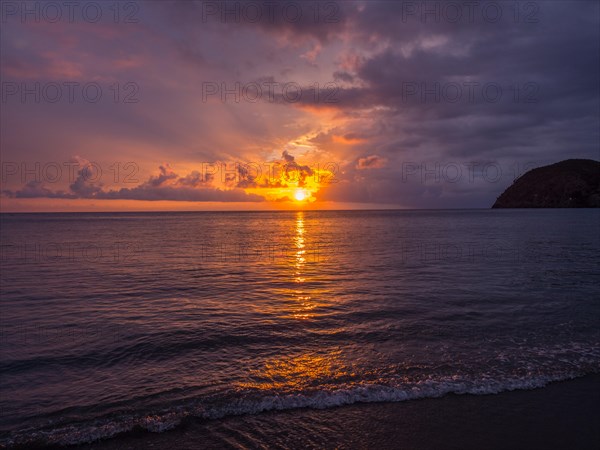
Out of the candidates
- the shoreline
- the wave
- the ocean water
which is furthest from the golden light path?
the shoreline

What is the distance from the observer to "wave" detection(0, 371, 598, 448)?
8969mm

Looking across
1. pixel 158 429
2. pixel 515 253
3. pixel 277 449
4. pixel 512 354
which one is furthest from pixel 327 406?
pixel 515 253

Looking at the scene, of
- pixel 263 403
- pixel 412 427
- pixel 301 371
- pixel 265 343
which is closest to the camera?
pixel 412 427

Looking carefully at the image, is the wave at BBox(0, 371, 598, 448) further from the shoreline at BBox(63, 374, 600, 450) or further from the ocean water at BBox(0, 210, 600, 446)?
the shoreline at BBox(63, 374, 600, 450)

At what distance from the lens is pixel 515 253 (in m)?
47.0

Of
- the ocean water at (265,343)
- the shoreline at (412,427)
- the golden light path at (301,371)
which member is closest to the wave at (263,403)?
the ocean water at (265,343)

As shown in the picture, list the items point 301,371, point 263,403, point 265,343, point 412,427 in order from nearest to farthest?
1. point 412,427
2. point 263,403
3. point 301,371
4. point 265,343

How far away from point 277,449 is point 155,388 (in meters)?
4.98

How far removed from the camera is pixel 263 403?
33.4 ft

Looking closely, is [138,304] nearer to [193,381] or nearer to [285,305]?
[285,305]

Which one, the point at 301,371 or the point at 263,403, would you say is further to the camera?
the point at 301,371

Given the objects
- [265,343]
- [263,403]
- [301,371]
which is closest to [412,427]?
[263,403]

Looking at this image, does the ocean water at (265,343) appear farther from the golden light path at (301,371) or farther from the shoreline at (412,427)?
the shoreline at (412,427)

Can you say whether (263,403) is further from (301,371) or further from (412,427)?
(412,427)
